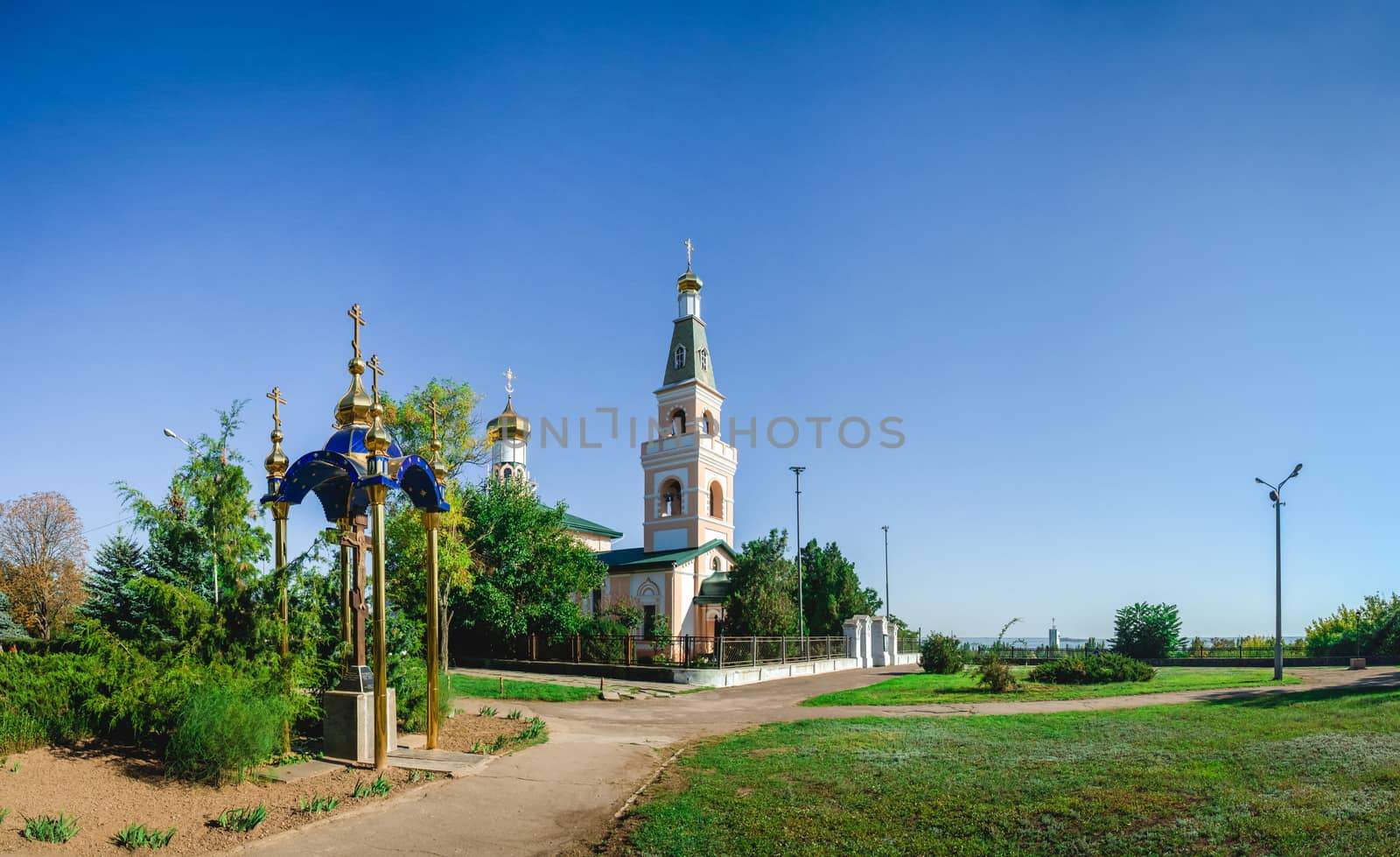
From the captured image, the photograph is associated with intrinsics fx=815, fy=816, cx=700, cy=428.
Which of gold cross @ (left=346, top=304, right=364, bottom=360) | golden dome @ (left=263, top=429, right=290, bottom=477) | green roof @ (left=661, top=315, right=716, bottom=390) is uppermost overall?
green roof @ (left=661, top=315, right=716, bottom=390)

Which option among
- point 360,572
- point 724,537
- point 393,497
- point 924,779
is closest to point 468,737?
point 360,572

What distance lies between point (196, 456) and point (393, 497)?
1545 cm

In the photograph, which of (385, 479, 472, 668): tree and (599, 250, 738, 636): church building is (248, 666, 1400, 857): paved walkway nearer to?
(385, 479, 472, 668): tree

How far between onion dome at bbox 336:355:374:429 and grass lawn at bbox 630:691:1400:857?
21.2 ft

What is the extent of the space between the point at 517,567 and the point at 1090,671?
749 inches

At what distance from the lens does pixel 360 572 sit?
1124 cm

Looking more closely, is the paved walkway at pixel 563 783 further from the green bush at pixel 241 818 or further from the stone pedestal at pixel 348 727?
the stone pedestal at pixel 348 727

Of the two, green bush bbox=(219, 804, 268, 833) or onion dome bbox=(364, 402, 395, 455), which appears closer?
green bush bbox=(219, 804, 268, 833)

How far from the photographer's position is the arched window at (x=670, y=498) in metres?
42.2

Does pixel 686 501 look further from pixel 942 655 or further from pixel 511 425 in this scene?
pixel 942 655

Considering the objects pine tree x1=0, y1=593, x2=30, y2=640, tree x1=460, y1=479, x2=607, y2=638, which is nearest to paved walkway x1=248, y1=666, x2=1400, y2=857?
tree x1=460, y1=479, x2=607, y2=638

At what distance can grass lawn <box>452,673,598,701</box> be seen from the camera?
67.2 ft

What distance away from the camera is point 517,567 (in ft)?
98.2

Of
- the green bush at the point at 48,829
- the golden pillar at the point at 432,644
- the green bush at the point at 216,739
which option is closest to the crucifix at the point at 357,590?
the golden pillar at the point at 432,644
